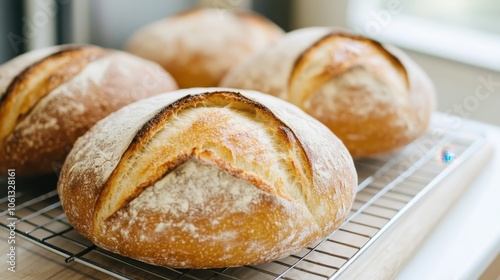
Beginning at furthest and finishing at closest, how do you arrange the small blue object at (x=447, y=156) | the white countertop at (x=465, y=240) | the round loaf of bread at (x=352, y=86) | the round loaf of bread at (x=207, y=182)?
1. the small blue object at (x=447, y=156)
2. the round loaf of bread at (x=352, y=86)
3. the white countertop at (x=465, y=240)
4. the round loaf of bread at (x=207, y=182)

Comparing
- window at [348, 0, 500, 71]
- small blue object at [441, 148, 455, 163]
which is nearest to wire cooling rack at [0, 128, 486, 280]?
small blue object at [441, 148, 455, 163]

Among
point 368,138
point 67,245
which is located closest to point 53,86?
point 67,245

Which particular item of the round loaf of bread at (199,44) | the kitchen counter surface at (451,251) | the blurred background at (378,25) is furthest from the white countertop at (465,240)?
the round loaf of bread at (199,44)

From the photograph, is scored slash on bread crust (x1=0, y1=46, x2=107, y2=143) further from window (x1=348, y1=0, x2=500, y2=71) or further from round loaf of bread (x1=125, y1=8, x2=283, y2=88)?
window (x1=348, y1=0, x2=500, y2=71)

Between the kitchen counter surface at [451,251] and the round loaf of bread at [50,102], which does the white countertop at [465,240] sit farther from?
the round loaf of bread at [50,102]

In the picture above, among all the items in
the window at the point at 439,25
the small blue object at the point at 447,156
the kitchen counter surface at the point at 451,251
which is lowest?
the kitchen counter surface at the point at 451,251

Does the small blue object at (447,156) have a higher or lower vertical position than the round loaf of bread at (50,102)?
lower
